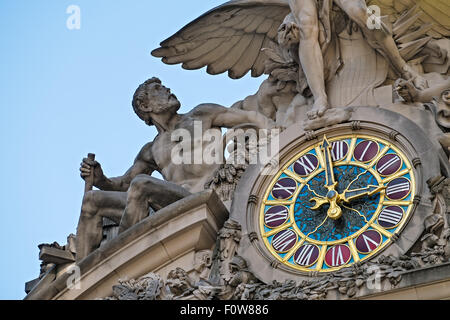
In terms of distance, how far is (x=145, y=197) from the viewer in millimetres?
16031

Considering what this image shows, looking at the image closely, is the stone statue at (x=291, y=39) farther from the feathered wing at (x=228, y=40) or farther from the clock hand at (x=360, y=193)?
→ the clock hand at (x=360, y=193)

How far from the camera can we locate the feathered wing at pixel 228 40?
685 inches

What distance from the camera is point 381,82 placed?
52.7 ft

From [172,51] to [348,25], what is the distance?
252cm

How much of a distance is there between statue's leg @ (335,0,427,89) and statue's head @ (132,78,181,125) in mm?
2589

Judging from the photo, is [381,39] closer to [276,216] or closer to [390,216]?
[390,216]

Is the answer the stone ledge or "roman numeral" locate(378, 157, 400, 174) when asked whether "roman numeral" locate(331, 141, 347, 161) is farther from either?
the stone ledge

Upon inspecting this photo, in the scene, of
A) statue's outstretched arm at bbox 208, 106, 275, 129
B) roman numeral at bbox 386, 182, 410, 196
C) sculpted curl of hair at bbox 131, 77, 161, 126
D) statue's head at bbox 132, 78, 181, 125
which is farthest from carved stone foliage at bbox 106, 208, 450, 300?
sculpted curl of hair at bbox 131, 77, 161, 126

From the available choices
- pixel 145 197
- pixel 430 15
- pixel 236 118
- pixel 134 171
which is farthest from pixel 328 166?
pixel 134 171

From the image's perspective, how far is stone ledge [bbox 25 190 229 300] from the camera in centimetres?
1542

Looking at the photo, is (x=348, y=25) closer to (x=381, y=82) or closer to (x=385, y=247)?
(x=381, y=82)

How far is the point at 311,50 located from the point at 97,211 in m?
3.25
